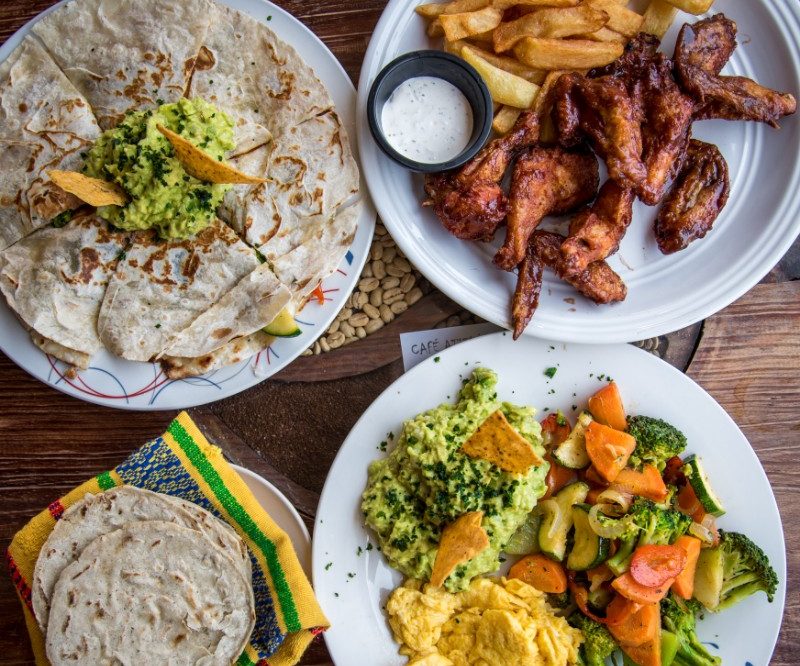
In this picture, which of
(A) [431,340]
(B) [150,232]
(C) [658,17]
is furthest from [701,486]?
(B) [150,232]

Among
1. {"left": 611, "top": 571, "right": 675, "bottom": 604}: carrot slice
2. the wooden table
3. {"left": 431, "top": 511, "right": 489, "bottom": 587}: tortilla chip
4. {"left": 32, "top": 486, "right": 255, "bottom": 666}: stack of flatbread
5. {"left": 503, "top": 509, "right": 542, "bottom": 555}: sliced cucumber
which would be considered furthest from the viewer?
the wooden table

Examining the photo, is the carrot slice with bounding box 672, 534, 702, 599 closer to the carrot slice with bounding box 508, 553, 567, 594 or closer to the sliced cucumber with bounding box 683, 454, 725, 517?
the sliced cucumber with bounding box 683, 454, 725, 517

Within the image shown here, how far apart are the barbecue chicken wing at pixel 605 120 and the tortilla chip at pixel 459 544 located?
5.45 feet

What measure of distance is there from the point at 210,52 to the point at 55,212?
1.01 m

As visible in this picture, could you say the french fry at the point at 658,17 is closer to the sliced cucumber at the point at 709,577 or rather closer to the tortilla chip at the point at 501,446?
the tortilla chip at the point at 501,446

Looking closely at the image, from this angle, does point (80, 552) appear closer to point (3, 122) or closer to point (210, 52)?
point (3, 122)

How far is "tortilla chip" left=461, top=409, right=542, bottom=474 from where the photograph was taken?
321 centimetres

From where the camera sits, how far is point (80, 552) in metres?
3.33

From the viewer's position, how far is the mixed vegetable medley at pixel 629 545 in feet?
11.1

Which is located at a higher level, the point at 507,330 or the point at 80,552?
the point at 507,330

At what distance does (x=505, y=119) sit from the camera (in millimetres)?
3463

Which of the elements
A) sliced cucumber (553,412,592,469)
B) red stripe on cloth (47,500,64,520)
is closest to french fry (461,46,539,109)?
sliced cucumber (553,412,592,469)

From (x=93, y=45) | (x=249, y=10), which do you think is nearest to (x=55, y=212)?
(x=93, y=45)

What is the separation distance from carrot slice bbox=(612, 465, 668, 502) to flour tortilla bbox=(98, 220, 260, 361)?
1996 millimetres
